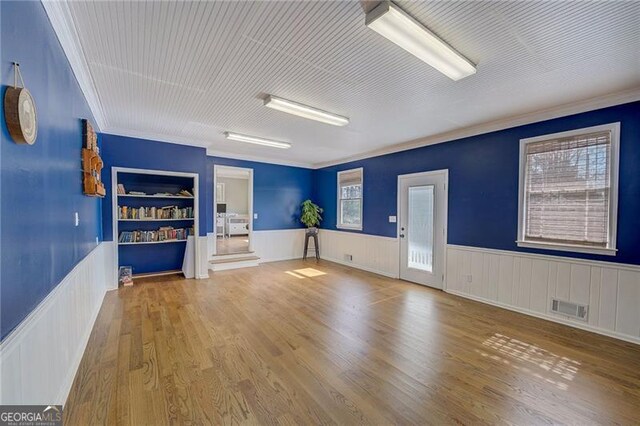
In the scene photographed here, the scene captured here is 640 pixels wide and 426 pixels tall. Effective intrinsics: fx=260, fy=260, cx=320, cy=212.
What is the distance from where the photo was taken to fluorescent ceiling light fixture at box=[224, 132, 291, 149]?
4.75m

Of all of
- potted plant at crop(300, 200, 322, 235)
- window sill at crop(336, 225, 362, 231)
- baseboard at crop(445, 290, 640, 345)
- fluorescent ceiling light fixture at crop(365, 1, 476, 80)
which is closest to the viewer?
fluorescent ceiling light fixture at crop(365, 1, 476, 80)

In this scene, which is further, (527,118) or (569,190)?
(527,118)

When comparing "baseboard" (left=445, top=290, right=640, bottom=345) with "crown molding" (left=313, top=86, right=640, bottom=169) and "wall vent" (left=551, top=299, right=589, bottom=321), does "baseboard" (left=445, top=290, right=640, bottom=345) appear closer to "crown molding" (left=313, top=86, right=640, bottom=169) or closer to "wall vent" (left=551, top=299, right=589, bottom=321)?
"wall vent" (left=551, top=299, right=589, bottom=321)

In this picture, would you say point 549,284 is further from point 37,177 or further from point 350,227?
point 37,177

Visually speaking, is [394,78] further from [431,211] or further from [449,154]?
[431,211]

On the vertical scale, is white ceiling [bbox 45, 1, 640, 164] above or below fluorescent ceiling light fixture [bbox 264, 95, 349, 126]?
above

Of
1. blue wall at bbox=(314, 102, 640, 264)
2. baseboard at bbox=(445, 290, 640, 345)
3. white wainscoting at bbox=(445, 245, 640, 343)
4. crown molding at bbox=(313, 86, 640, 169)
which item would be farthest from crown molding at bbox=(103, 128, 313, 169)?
baseboard at bbox=(445, 290, 640, 345)

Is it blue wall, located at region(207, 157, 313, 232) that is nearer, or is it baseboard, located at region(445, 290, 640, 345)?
baseboard, located at region(445, 290, 640, 345)

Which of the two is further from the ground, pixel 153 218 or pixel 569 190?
pixel 569 190

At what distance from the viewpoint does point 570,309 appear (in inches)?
127

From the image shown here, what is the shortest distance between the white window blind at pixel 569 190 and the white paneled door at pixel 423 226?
1.25m

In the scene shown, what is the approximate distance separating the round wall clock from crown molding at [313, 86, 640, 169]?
15.9ft

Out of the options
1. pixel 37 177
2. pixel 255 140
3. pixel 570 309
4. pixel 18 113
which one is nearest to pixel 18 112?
pixel 18 113

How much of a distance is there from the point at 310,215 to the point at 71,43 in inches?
221
